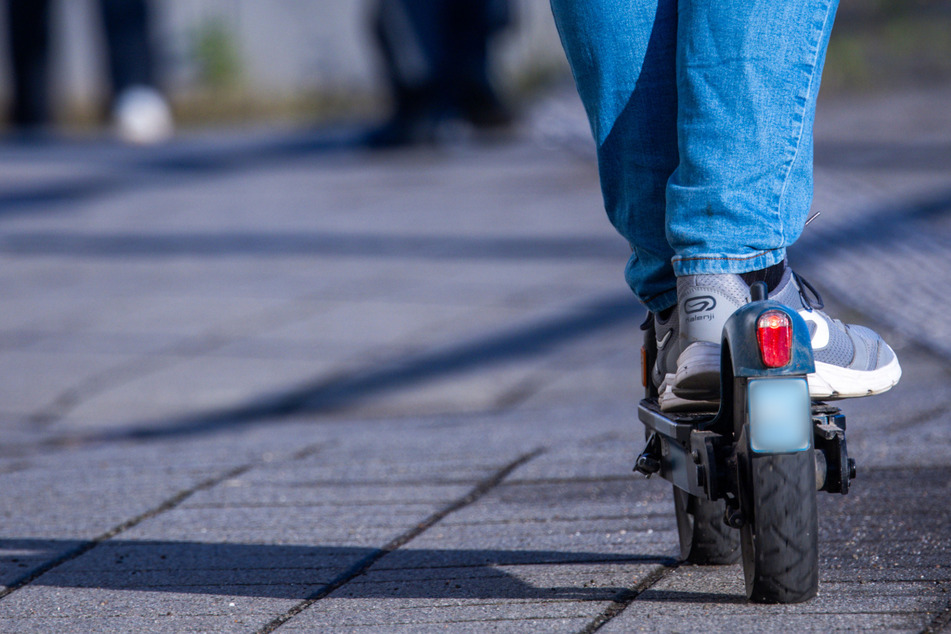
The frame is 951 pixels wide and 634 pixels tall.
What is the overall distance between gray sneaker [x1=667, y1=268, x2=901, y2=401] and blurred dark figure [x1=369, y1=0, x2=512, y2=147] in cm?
838

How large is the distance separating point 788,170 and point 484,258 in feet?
15.3

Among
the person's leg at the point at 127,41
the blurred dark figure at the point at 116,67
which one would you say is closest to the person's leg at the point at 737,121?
the blurred dark figure at the point at 116,67

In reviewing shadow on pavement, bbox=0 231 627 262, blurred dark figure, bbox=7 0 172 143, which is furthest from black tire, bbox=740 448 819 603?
blurred dark figure, bbox=7 0 172 143

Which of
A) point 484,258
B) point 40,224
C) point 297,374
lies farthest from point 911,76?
point 297,374

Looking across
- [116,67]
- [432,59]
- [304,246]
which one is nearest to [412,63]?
[432,59]

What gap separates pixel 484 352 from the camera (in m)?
4.64

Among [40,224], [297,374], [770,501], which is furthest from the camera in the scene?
[40,224]

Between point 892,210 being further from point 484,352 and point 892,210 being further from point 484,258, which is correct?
point 484,352

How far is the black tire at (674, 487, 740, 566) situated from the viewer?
1.78 metres

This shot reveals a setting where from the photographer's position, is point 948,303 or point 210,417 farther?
point 948,303

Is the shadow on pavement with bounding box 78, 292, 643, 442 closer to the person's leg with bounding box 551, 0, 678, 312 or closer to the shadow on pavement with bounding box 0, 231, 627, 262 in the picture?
the shadow on pavement with bounding box 0, 231, 627, 262

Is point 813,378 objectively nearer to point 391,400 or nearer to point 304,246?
point 391,400

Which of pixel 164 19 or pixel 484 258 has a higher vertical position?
pixel 164 19

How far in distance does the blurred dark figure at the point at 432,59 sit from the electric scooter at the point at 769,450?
843 cm
